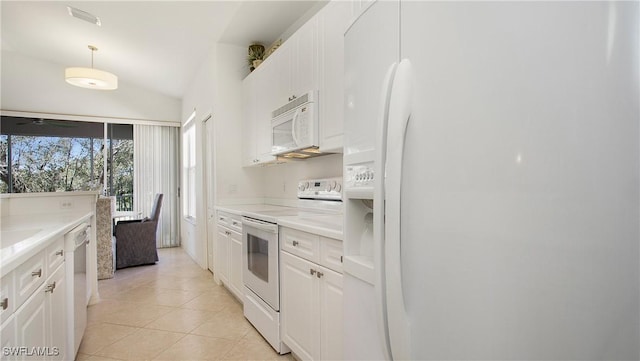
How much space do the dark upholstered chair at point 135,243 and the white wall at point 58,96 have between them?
7.99 ft

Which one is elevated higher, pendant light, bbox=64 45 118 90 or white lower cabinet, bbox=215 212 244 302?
pendant light, bbox=64 45 118 90

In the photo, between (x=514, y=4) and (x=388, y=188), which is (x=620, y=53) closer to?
(x=514, y=4)

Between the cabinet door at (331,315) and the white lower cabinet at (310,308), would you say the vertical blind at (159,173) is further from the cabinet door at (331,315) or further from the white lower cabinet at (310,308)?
the cabinet door at (331,315)

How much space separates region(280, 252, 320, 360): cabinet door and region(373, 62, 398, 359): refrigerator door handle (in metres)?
0.94

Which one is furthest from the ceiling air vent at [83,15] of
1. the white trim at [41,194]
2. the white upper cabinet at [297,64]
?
the white upper cabinet at [297,64]

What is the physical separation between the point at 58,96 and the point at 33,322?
5925 millimetres

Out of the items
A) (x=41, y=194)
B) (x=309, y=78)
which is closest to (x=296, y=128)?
(x=309, y=78)

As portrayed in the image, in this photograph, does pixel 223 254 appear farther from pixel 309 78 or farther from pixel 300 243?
pixel 309 78

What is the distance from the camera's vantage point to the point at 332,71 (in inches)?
89.4

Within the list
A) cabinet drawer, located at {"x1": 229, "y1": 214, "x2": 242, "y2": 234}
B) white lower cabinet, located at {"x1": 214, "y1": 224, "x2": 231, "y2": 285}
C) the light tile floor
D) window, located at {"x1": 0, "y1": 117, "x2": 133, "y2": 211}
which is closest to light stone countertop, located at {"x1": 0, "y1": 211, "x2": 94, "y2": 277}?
the light tile floor

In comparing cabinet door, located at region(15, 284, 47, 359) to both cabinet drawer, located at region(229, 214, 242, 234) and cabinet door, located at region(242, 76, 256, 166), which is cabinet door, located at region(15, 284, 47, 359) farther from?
cabinet door, located at region(242, 76, 256, 166)

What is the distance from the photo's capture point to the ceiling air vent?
3.81m

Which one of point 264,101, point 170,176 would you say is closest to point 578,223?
point 264,101

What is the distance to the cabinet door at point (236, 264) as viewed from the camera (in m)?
3.12
